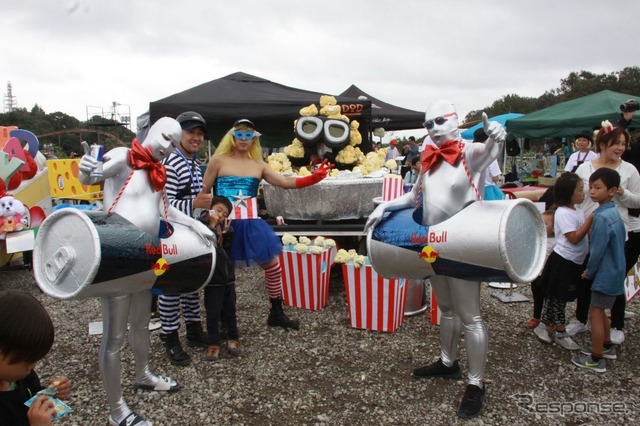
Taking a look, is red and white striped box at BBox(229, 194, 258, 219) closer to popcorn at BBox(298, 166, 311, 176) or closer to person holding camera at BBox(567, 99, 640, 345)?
popcorn at BBox(298, 166, 311, 176)

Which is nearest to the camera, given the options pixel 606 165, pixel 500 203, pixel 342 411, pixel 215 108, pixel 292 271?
pixel 500 203

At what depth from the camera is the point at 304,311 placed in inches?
170

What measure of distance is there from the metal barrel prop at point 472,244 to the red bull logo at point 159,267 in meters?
1.05

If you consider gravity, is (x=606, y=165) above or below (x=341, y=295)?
above

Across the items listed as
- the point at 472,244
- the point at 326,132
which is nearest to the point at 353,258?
the point at 472,244

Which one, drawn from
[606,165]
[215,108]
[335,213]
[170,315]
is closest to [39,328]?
[170,315]

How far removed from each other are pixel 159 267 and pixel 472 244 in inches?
59.1

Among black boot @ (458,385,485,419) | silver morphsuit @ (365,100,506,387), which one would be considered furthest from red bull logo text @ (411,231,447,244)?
black boot @ (458,385,485,419)

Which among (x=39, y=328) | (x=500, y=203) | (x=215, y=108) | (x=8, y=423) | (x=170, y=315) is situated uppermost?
(x=215, y=108)

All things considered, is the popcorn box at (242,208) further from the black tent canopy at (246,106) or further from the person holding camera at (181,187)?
the black tent canopy at (246,106)

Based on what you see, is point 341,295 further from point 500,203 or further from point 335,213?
point 500,203

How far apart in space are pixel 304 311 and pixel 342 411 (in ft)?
5.60

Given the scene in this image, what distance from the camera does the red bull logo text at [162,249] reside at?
2.23 metres

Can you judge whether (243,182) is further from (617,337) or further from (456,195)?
(617,337)
